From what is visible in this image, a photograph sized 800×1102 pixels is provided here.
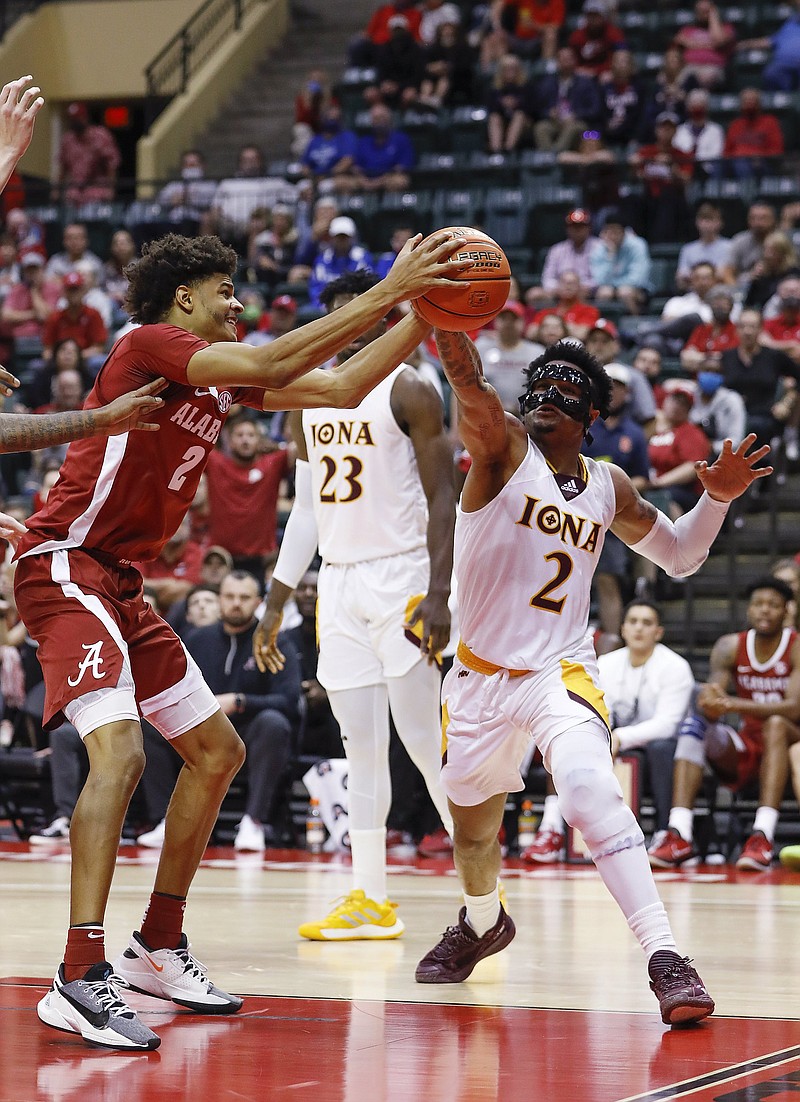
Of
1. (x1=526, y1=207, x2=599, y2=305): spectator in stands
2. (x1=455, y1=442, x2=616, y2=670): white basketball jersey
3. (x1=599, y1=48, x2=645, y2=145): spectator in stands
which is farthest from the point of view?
(x1=599, y1=48, x2=645, y2=145): spectator in stands

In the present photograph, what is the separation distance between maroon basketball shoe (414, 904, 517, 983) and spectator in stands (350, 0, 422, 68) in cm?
1615

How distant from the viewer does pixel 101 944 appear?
4.40 m

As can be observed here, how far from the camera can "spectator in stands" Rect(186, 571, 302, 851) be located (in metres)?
10.0

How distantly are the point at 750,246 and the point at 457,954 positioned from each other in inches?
397

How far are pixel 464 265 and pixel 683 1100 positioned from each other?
2.14 metres

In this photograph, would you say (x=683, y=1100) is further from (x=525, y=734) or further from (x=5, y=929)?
(x=5, y=929)

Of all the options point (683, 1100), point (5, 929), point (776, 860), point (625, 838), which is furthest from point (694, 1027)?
point (776, 860)

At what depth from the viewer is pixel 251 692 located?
10492mm

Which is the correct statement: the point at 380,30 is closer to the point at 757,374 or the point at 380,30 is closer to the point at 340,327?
the point at 757,374

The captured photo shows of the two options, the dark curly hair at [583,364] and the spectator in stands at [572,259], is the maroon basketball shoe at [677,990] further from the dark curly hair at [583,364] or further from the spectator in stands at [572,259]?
the spectator in stands at [572,259]

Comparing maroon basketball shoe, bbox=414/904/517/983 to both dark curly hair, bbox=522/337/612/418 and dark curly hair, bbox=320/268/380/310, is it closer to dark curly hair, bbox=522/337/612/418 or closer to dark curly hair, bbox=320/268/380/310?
dark curly hair, bbox=522/337/612/418

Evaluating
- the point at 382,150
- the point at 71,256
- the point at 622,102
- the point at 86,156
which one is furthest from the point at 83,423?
the point at 86,156

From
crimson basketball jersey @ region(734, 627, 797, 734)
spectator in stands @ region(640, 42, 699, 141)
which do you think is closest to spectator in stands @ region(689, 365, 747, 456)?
crimson basketball jersey @ region(734, 627, 797, 734)

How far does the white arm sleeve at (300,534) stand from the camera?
6.90m
